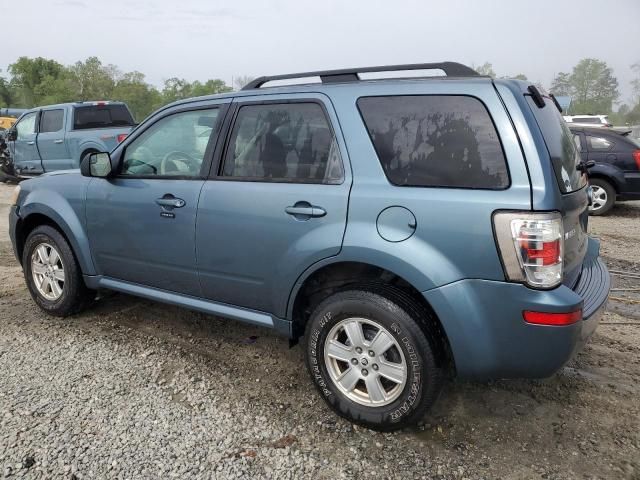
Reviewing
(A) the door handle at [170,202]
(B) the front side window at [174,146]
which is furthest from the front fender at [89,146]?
(A) the door handle at [170,202]

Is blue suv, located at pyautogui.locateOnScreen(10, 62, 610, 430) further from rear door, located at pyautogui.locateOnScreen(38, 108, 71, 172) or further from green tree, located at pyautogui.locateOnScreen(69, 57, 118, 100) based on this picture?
green tree, located at pyautogui.locateOnScreen(69, 57, 118, 100)

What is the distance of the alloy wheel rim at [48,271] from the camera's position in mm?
4082

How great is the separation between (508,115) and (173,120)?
2268mm

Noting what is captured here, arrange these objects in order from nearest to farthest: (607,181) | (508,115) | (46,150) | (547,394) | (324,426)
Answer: (508,115) → (324,426) → (547,394) → (607,181) → (46,150)

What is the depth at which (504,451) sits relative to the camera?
254cm

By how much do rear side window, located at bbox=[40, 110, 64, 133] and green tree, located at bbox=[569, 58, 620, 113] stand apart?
91640 millimetres

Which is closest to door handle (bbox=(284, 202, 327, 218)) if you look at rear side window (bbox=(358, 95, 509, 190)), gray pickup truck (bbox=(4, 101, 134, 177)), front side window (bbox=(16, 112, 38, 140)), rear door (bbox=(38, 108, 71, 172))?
rear side window (bbox=(358, 95, 509, 190))

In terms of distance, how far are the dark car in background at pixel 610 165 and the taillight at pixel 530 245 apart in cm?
736

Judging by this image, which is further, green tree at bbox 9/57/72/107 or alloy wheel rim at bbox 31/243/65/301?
green tree at bbox 9/57/72/107

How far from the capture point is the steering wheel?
330 centimetres

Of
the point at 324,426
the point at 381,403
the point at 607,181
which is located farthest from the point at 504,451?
the point at 607,181

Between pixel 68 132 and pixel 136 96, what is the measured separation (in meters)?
54.6

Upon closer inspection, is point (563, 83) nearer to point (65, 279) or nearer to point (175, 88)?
point (175, 88)

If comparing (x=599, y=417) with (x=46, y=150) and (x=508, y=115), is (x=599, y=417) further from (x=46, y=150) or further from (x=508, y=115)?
(x=46, y=150)
